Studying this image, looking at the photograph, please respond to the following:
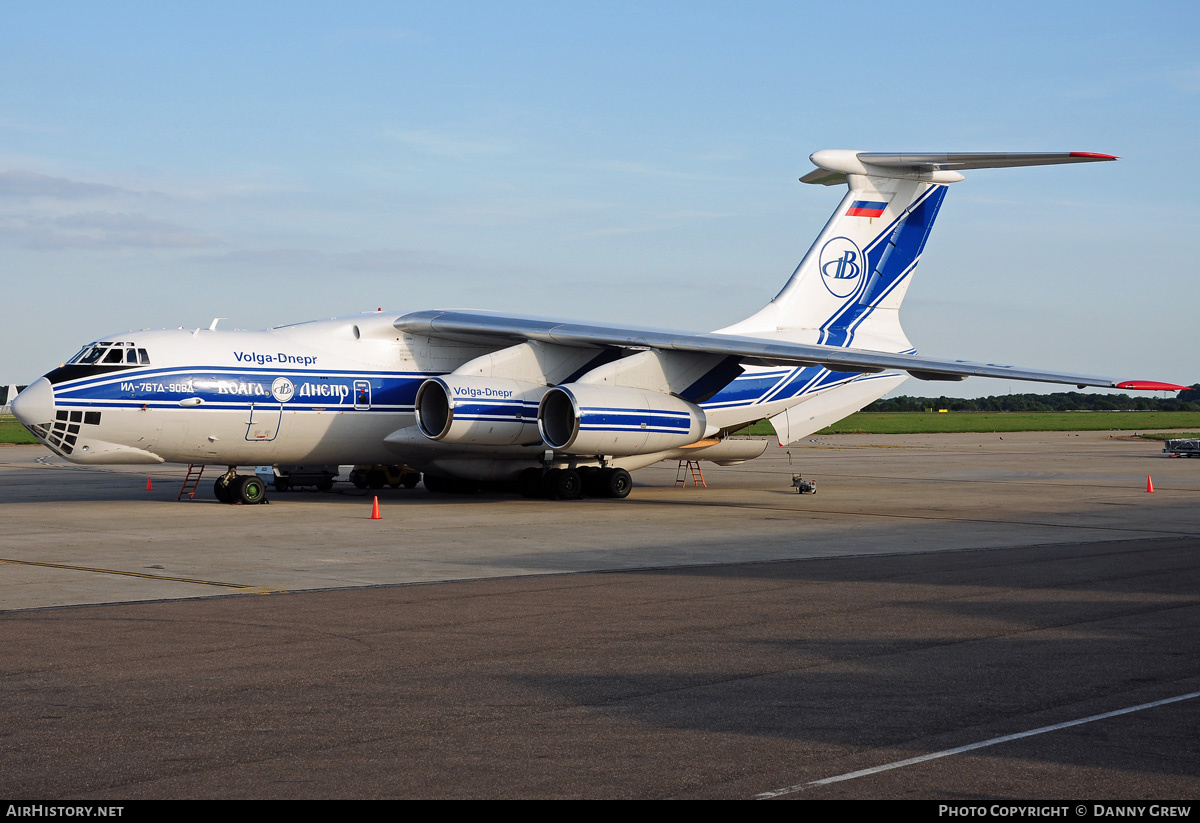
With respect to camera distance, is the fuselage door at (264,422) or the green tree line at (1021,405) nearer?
the fuselage door at (264,422)

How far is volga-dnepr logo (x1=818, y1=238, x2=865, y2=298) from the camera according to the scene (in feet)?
84.5

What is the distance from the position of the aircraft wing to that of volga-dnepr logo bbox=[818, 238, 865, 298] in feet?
14.0

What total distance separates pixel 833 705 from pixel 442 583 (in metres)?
5.79

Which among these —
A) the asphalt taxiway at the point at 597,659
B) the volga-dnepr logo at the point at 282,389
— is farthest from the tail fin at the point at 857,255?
the volga-dnepr logo at the point at 282,389

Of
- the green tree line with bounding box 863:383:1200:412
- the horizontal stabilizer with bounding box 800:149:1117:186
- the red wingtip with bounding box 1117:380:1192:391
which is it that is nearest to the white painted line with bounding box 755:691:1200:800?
the red wingtip with bounding box 1117:380:1192:391

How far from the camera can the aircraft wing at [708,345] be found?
1975cm

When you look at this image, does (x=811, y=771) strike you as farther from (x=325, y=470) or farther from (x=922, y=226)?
(x=922, y=226)

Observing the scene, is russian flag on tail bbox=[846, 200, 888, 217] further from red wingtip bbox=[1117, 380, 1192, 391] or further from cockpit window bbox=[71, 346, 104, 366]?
cockpit window bbox=[71, 346, 104, 366]

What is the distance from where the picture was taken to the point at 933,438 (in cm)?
5869

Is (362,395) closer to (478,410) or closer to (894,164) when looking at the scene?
(478,410)

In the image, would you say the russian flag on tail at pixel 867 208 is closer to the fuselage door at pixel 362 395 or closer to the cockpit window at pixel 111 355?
the fuselage door at pixel 362 395

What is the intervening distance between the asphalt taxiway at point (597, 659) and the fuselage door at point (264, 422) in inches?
143
